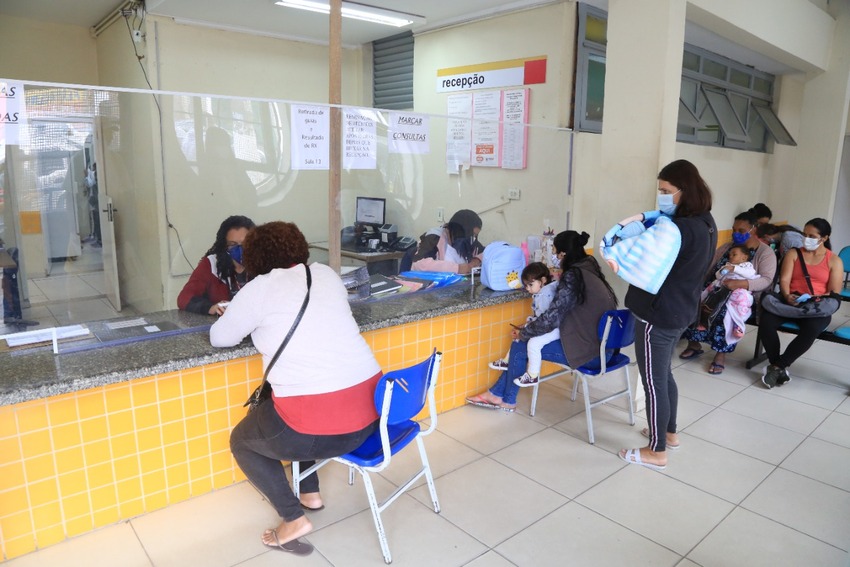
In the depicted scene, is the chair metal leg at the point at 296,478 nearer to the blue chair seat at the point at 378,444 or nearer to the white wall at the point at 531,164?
the blue chair seat at the point at 378,444

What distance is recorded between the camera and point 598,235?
3.31 meters

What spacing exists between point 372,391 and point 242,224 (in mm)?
1177

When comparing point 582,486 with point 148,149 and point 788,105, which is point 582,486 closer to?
point 148,149

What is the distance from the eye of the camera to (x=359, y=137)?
109 inches

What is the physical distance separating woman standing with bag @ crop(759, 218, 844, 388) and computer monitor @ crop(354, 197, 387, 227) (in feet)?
8.72

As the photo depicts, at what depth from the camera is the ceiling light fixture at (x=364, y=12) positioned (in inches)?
159

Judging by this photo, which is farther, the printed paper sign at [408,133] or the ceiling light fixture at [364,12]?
the ceiling light fixture at [364,12]

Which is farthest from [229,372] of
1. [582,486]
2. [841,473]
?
[841,473]

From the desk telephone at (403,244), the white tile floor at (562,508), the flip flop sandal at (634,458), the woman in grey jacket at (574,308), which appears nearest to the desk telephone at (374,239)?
the desk telephone at (403,244)

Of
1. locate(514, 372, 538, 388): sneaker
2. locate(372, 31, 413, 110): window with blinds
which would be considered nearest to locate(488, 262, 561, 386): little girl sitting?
locate(514, 372, 538, 388): sneaker

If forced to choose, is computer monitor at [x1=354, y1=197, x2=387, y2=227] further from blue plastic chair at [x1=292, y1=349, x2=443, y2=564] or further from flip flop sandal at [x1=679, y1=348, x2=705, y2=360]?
flip flop sandal at [x1=679, y1=348, x2=705, y2=360]

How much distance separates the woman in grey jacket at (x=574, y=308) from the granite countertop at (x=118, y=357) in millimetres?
718

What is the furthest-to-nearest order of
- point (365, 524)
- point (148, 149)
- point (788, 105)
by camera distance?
point (788, 105), point (148, 149), point (365, 524)

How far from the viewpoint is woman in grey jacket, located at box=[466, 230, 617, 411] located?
288 centimetres
